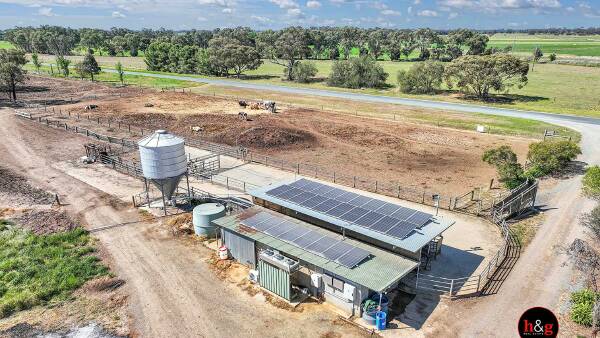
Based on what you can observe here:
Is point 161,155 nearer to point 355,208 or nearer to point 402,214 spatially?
point 355,208

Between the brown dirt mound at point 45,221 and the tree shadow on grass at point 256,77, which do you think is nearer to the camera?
the brown dirt mound at point 45,221

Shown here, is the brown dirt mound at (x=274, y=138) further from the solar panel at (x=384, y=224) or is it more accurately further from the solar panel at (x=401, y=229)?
the solar panel at (x=401, y=229)

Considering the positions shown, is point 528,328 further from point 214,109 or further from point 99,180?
point 214,109

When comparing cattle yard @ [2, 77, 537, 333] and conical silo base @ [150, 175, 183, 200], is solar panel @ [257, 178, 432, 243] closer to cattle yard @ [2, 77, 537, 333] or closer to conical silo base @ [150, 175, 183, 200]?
cattle yard @ [2, 77, 537, 333]

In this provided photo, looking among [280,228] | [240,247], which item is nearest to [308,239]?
[280,228]

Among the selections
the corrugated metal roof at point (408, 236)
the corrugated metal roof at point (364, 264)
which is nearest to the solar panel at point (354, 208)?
the corrugated metal roof at point (408, 236)

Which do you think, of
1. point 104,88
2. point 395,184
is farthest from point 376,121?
point 104,88
